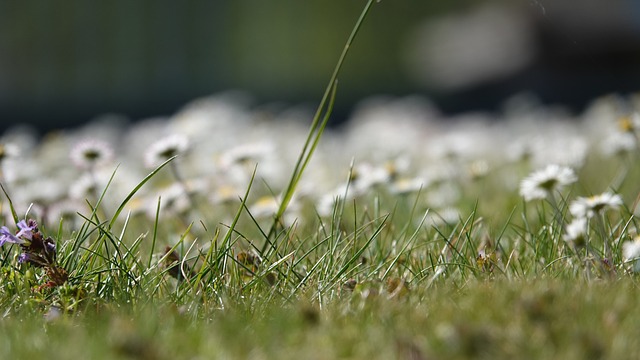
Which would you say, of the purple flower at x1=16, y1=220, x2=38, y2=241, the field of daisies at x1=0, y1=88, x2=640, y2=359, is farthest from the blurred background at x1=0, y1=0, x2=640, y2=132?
the purple flower at x1=16, y1=220, x2=38, y2=241

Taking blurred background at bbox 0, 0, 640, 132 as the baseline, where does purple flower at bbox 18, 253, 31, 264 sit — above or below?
above

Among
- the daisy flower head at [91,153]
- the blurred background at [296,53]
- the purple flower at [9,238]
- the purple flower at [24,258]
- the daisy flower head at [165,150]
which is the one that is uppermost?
the purple flower at [9,238]

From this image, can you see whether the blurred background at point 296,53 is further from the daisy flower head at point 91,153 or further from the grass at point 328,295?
the grass at point 328,295

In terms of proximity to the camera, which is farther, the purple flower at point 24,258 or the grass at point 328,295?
the purple flower at point 24,258

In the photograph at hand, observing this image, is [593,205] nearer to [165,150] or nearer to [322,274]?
[322,274]

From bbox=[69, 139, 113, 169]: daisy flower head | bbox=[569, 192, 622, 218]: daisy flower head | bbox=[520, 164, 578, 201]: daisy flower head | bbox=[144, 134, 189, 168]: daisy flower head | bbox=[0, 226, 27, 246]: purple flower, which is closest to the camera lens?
bbox=[0, 226, 27, 246]: purple flower

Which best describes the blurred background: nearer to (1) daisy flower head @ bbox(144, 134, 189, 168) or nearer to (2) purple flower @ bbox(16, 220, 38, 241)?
(1) daisy flower head @ bbox(144, 134, 189, 168)

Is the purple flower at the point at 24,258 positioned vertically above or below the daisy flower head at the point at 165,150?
above

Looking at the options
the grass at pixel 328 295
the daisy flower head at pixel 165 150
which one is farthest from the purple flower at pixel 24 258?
the daisy flower head at pixel 165 150

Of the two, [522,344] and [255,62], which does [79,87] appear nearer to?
[255,62]
